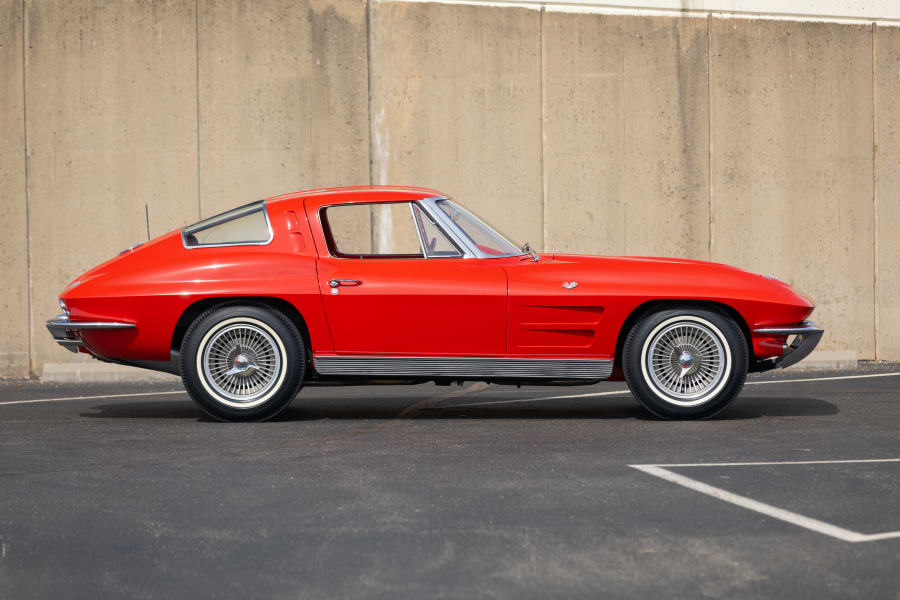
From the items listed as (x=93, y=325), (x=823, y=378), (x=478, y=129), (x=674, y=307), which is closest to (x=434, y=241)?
(x=674, y=307)

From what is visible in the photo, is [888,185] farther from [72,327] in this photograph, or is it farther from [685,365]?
[72,327]

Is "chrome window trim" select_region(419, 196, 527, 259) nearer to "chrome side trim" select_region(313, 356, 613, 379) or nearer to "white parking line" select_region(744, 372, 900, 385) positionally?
"chrome side trim" select_region(313, 356, 613, 379)

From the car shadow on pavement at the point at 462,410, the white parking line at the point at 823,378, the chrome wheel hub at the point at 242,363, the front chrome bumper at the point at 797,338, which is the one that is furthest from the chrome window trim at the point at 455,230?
the white parking line at the point at 823,378

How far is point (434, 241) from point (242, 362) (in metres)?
1.48

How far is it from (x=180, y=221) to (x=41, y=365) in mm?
1991

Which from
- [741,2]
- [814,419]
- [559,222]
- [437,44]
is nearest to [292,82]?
[437,44]

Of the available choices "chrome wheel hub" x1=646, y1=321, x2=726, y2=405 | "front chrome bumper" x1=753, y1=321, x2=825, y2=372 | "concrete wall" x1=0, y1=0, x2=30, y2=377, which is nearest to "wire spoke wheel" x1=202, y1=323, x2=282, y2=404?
"chrome wheel hub" x1=646, y1=321, x2=726, y2=405

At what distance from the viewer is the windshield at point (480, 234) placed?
8.45 meters

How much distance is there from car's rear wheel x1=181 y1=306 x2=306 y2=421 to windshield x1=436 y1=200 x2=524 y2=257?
129 cm

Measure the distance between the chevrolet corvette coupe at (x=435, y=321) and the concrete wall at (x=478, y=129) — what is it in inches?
191

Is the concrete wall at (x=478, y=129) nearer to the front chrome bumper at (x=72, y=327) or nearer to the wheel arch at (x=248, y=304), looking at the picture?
the front chrome bumper at (x=72, y=327)

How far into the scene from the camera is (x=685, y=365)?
828cm

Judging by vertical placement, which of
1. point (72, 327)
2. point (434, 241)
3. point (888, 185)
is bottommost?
point (72, 327)

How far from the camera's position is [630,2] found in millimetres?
13953
